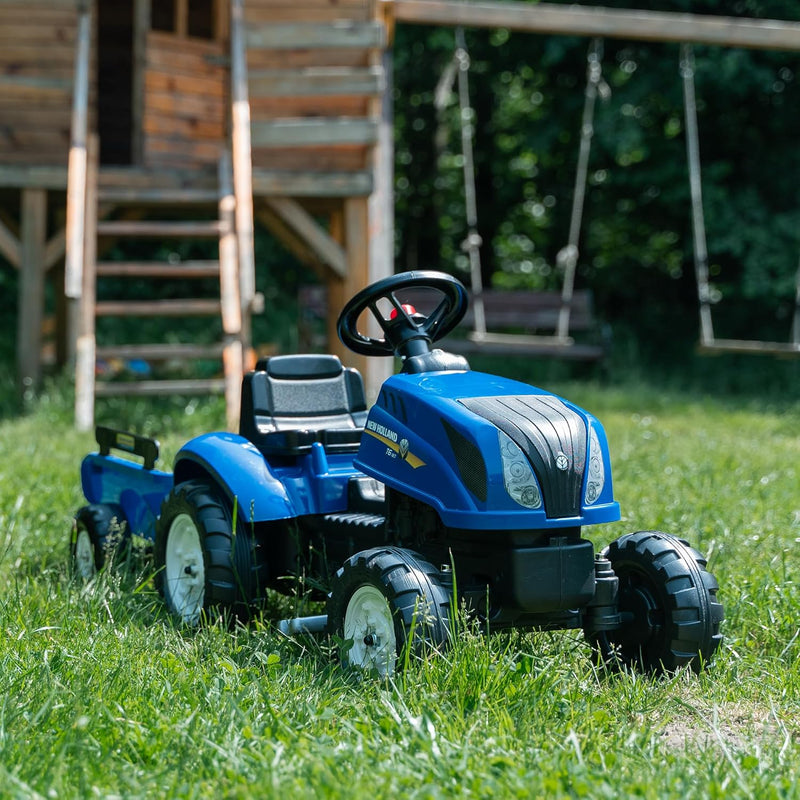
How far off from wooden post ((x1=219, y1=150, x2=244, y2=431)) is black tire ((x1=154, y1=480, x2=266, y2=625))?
2.84 meters

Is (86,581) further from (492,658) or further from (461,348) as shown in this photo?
(461,348)

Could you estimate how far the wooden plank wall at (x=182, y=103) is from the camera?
9562 mm

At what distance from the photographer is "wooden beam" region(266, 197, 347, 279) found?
9172mm

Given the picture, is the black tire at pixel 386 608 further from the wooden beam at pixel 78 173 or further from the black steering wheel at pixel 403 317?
the wooden beam at pixel 78 173

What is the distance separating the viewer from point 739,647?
11.9 ft

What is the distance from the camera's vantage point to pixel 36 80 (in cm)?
930

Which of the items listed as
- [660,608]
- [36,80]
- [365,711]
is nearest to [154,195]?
[36,80]

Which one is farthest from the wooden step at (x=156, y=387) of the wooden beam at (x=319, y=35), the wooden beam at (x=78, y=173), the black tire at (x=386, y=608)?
the black tire at (x=386, y=608)

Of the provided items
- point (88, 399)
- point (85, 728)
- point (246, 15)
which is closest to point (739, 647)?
point (85, 728)

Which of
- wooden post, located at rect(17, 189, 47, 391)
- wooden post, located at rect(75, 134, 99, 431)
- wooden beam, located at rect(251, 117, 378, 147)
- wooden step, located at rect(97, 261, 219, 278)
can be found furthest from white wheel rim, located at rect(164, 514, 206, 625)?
wooden beam, located at rect(251, 117, 378, 147)

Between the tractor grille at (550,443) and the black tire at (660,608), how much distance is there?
0.36m

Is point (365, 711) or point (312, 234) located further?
point (312, 234)

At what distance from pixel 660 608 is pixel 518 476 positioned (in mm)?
617

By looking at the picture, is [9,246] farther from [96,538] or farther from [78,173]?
[96,538]
